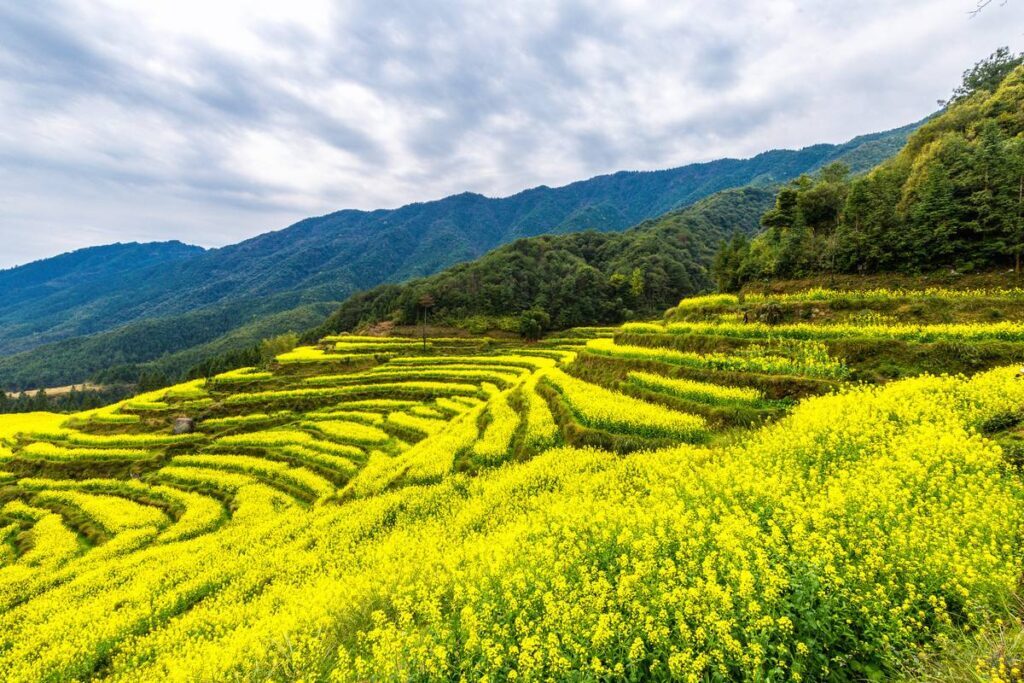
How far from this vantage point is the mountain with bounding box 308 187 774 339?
267ft

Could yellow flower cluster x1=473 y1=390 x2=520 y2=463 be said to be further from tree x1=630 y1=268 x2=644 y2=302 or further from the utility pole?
tree x1=630 y1=268 x2=644 y2=302

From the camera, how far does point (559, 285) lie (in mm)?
86750

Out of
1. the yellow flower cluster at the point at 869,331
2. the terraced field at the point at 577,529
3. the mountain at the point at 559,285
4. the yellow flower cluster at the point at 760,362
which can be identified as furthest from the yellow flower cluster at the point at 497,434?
the mountain at the point at 559,285

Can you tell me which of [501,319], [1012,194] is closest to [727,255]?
[1012,194]

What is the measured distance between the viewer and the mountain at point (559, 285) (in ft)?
267

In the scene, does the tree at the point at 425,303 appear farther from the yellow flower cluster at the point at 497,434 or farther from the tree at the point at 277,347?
the yellow flower cluster at the point at 497,434

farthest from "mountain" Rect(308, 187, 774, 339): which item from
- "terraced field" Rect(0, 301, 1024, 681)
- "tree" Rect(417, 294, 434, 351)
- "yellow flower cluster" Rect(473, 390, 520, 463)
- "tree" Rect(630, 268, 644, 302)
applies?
"terraced field" Rect(0, 301, 1024, 681)

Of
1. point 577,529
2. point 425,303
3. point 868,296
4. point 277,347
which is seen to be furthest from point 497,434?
point 277,347

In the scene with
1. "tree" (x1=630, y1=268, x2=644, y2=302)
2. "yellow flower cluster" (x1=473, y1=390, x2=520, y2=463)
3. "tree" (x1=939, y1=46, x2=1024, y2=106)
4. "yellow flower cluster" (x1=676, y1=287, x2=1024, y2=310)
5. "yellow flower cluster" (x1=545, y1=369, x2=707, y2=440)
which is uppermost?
"tree" (x1=939, y1=46, x2=1024, y2=106)

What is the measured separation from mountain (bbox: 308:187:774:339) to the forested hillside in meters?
40.6

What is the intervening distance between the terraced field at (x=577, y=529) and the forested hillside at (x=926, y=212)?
31.1 feet

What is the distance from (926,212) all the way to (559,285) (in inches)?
2496

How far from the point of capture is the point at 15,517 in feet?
91.5

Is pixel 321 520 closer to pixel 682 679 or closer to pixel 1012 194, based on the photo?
pixel 682 679
